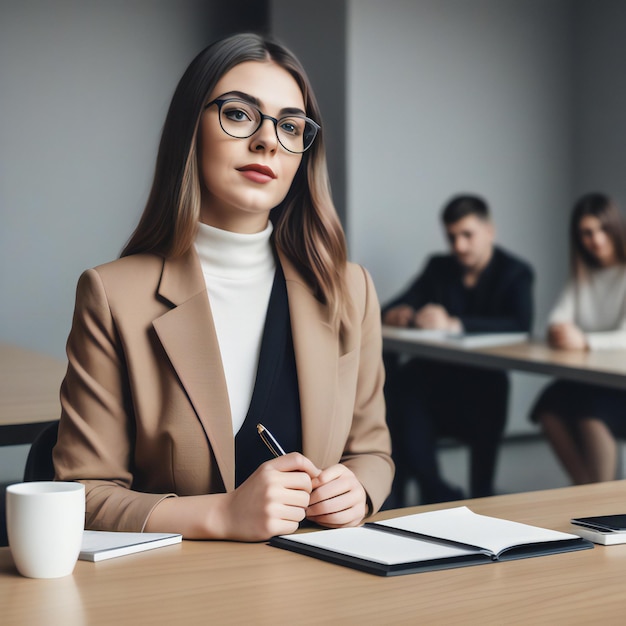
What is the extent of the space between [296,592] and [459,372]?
3.35 metres

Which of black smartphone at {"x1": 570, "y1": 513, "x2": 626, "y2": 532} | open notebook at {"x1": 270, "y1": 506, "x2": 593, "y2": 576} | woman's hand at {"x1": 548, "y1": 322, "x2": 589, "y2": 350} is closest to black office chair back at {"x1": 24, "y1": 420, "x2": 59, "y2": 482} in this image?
open notebook at {"x1": 270, "y1": 506, "x2": 593, "y2": 576}

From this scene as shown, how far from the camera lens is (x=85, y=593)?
3.24ft

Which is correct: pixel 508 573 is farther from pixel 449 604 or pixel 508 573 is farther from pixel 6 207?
pixel 6 207

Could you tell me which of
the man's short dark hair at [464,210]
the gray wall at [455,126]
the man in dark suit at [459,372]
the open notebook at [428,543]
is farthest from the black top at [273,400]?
the gray wall at [455,126]

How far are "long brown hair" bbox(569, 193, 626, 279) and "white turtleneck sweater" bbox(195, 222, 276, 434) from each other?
293 cm

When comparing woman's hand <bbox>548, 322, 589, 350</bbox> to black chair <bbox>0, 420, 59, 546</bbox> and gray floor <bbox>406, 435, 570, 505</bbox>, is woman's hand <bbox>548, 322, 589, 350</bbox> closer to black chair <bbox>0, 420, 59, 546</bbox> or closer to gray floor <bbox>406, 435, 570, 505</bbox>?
gray floor <bbox>406, 435, 570, 505</bbox>

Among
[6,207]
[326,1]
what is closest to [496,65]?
[326,1]

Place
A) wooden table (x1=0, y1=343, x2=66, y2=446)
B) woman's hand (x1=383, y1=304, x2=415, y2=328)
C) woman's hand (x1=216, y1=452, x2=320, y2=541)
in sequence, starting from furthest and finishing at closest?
woman's hand (x1=383, y1=304, x2=415, y2=328), wooden table (x1=0, y1=343, x2=66, y2=446), woman's hand (x1=216, y1=452, x2=320, y2=541)

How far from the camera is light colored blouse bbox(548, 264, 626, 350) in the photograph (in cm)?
429

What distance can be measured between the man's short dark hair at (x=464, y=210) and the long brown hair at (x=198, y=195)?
300cm

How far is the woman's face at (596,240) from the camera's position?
4.18 m

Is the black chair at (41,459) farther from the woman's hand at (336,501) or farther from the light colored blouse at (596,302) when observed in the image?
A: the light colored blouse at (596,302)

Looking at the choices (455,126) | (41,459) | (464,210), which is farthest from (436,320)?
(41,459)

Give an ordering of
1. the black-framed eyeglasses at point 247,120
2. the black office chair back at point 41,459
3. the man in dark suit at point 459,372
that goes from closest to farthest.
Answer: the black-framed eyeglasses at point 247,120, the black office chair back at point 41,459, the man in dark suit at point 459,372
